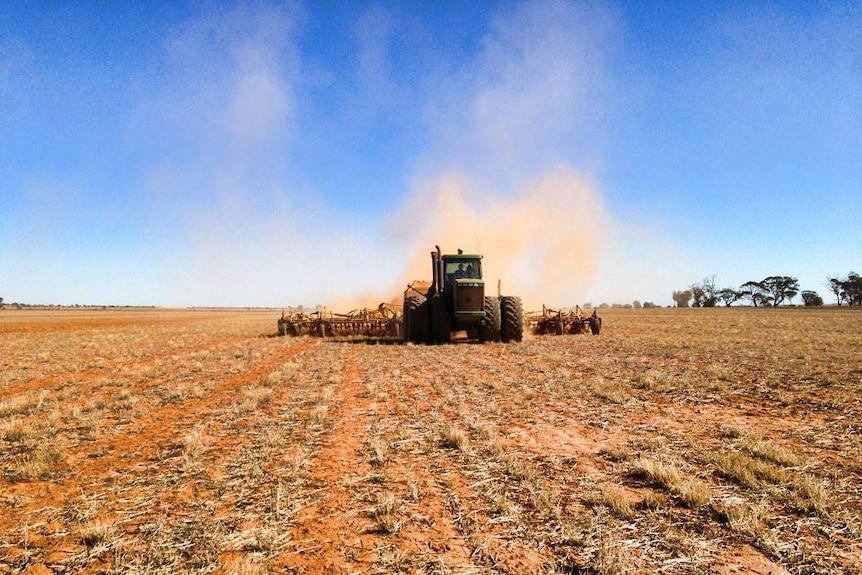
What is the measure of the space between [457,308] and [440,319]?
1.15 meters

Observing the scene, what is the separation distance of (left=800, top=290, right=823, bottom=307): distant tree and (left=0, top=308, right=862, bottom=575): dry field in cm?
11478

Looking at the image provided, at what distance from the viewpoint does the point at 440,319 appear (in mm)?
16812

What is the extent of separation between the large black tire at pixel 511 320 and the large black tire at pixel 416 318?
3029mm

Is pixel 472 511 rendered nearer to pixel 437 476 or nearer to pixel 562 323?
pixel 437 476

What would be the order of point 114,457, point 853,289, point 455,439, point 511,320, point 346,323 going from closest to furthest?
point 114,457 < point 455,439 < point 511,320 < point 346,323 < point 853,289

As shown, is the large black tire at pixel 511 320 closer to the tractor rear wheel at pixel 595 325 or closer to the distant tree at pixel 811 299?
the tractor rear wheel at pixel 595 325

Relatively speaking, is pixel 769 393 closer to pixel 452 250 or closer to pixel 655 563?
pixel 655 563

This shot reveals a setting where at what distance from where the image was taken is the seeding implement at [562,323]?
70.8 feet

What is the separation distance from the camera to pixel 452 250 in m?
36.5

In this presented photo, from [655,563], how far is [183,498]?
3794 millimetres

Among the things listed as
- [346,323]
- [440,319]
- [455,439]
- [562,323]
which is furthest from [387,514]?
[562,323]

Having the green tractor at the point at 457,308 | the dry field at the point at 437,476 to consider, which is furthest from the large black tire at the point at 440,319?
the dry field at the point at 437,476

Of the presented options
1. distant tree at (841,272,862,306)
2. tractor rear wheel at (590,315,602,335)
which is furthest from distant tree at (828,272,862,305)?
tractor rear wheel at (590,315,602,335)

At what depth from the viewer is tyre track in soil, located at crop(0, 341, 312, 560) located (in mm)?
3869
